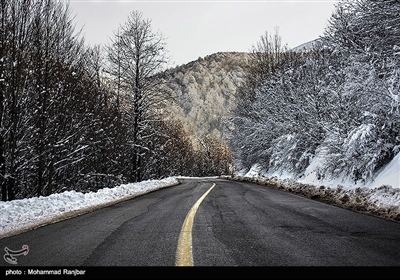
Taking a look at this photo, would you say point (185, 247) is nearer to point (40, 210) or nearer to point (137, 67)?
point (40, 210)

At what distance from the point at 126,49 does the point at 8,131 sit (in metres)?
12.2

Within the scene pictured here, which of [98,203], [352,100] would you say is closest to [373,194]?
[352,100]

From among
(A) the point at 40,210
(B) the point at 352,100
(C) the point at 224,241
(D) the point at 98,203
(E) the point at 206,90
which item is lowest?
(D) the point at 98,203

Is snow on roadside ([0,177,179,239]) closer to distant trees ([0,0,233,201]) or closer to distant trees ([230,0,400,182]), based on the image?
distant trees ([0,0,233,201])

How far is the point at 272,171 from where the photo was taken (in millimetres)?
23250

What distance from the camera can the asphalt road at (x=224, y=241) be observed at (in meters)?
3.22

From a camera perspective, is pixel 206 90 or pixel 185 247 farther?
pixel 206 90

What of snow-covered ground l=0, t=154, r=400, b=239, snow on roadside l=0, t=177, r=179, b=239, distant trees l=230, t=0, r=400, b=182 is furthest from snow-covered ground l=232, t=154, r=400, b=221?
snow on roadside l=0, t=177, r=179, b=239

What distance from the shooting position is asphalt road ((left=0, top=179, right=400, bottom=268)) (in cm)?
322

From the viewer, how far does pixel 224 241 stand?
13.1 feet

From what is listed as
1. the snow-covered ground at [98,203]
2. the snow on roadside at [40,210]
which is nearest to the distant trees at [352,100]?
the snow-covered ground at [98,203]

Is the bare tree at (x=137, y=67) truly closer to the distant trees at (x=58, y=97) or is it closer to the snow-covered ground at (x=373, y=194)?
the distant trees at (x=58, y=97)

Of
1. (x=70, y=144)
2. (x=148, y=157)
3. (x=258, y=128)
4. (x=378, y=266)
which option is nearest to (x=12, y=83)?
(x=70, y=144)

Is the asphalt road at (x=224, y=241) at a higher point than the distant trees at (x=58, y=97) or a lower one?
lower
